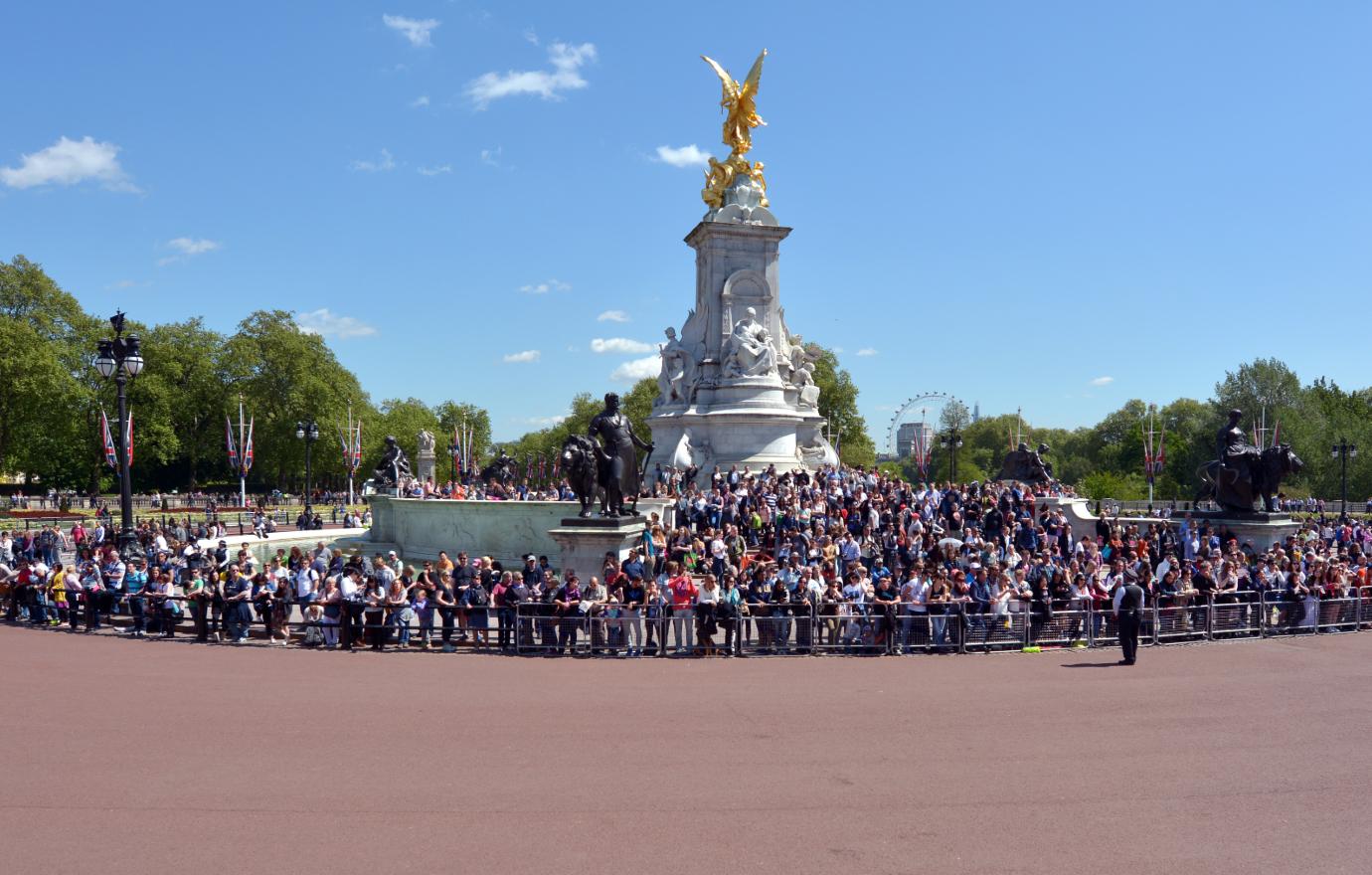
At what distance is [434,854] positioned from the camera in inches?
246

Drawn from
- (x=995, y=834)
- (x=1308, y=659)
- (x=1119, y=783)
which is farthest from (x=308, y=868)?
(x=1308, y=659)

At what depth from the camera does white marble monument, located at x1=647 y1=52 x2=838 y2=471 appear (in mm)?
36406

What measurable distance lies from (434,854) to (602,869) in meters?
1.12

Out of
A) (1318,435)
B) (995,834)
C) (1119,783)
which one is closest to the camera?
(995,834)

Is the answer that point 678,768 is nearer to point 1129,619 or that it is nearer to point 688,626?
point 688,626

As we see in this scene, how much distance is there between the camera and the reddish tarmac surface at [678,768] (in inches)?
251

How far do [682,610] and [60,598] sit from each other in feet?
36.9

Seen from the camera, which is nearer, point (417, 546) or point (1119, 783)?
point (1119, 783)

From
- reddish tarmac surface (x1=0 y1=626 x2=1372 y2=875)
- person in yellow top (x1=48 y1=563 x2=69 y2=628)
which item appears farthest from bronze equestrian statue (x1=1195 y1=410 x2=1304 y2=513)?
person in yellow top (x1=48 y1=563 x2=69 y2=628)

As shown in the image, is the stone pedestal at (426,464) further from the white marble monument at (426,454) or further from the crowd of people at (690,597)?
the crowd of people at (690,597)

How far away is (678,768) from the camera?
26.8ft

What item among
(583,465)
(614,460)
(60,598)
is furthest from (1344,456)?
(60,598)

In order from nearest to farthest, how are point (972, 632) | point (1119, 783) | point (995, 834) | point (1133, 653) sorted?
point (995, 834), point (1119, 783), point (1133, 653), point (972, 632)

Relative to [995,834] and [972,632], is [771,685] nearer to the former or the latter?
[972,632]
